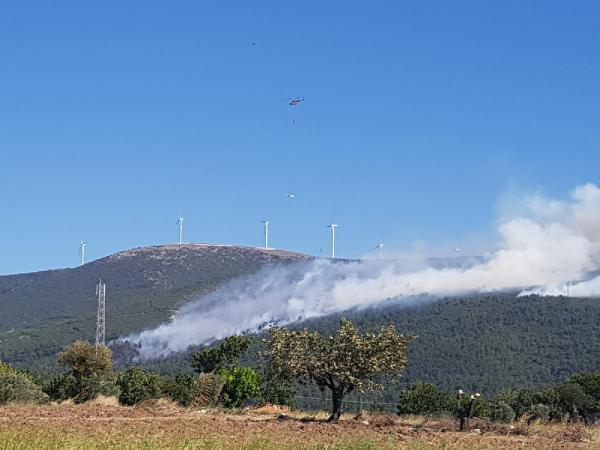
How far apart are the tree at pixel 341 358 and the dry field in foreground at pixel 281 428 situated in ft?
5.88

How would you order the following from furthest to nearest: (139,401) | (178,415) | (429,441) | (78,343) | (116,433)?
1. (78,343)
2. (139,401)
3. (178,415)
4. (429,441)
5. (116,433)

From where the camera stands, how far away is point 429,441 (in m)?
32.5

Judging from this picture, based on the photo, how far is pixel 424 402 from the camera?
68.7 metres

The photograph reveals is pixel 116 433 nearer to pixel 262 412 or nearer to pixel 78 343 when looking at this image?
pixel 262 412

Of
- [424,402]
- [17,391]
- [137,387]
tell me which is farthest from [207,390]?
[424,402]

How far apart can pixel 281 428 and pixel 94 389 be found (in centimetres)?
2080

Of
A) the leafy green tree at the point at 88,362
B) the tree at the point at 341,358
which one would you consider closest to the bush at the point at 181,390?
the leafy green tree at the point at 88,362

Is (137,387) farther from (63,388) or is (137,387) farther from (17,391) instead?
(17,391)

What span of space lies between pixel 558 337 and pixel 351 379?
531ft

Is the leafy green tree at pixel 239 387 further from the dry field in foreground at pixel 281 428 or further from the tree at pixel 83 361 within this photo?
the dry field in foreground at pixel 281 428

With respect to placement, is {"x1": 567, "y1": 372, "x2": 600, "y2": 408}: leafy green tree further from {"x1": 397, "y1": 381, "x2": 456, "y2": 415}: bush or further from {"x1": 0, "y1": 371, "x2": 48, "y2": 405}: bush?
{"x1": 0, "y1": 371, "x2": 48, "y2": 405}: bush

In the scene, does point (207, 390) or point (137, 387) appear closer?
point (207, 390)

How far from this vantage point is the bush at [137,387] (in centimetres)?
5547

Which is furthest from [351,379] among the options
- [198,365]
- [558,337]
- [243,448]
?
[558,337]
